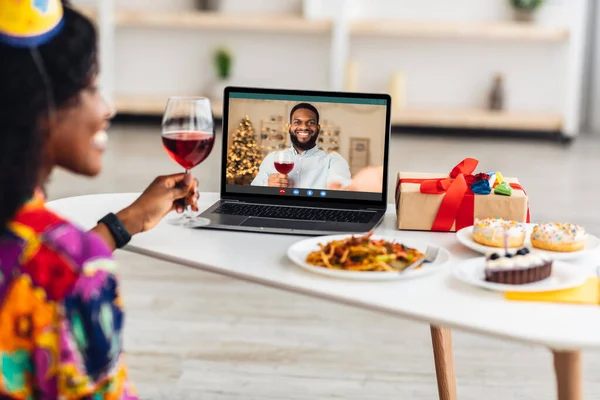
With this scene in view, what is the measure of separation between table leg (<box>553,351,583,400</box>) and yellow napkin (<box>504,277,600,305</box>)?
7cm

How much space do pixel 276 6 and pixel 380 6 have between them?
2.67 feet

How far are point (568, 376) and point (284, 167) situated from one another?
0.78m

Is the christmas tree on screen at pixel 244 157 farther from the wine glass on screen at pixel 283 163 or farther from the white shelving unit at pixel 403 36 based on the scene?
the white shelving unit at pixel 403 36

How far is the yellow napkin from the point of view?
4.04 ft

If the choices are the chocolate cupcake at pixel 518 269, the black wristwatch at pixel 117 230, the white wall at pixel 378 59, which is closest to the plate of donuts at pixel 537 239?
the chocolate cupcake at pixel 518 269

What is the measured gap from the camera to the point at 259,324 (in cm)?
286

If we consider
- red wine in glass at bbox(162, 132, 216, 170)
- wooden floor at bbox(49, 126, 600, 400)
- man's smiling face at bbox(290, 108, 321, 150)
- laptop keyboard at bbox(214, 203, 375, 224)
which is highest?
man's smiling face at bbox(290, 108, 321, 150)

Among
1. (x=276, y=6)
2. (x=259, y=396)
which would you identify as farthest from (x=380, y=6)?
(x=259, y=396)

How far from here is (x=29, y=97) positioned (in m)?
0.91

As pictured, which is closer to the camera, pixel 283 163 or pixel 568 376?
pixel 568 376

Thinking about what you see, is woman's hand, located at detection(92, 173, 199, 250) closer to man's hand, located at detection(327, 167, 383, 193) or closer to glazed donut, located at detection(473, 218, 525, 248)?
man's hand, located at detection(327, 167, 383, 193)

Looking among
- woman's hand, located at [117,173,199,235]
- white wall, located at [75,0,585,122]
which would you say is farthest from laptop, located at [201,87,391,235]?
white wall, located at [75,0,585,122]

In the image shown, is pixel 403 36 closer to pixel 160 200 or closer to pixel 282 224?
pixel 282 224

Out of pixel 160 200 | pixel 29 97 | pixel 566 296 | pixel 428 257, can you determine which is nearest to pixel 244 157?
pixel 160 200
